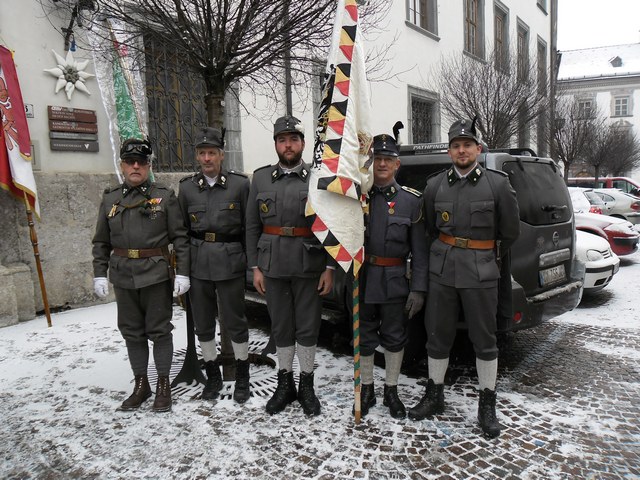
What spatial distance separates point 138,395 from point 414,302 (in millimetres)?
2159

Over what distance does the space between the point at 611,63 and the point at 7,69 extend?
5614 centimetres

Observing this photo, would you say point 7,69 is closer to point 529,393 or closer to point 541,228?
point 541,228

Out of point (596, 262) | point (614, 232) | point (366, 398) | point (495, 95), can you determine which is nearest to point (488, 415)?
point (366, 398)

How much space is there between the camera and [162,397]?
359 centimetres

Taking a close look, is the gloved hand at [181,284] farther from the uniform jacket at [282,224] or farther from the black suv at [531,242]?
the black suv at [531,242]

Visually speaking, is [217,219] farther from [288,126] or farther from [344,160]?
[344,160]

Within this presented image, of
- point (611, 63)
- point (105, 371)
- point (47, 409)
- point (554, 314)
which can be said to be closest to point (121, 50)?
point (105, 371)

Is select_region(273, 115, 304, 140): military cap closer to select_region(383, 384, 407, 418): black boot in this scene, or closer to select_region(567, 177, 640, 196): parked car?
select_region(383, 384, 407, 418): black boot

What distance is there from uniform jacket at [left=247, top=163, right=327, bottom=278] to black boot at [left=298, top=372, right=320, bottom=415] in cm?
77

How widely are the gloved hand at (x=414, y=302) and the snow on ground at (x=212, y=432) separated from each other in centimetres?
76

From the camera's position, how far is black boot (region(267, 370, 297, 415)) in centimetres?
351

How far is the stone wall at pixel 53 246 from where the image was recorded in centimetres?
580

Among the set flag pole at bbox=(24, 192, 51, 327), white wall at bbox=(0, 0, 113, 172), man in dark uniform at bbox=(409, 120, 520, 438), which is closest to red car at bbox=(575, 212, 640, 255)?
man in dark uniform at bbox=(409, 120, 520, 438)

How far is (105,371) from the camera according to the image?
14.3 feet
